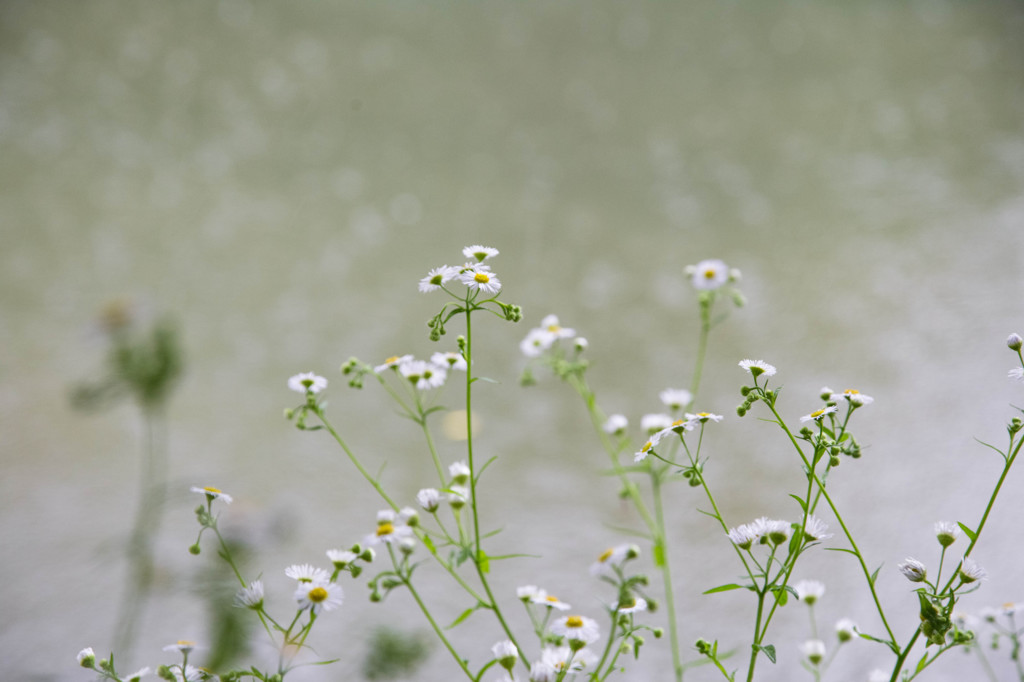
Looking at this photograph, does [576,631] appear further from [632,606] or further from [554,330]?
[554,330]

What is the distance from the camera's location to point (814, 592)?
2.28ft

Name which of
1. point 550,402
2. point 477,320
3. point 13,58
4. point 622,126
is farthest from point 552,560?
point 13,58

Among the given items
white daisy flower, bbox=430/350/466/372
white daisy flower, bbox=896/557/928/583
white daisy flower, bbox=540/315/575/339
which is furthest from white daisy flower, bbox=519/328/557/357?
white daisy flower, bbox=896/557/928/583

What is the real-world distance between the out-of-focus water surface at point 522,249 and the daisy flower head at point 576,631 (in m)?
0.44

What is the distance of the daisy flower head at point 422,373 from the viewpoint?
0.62 meters

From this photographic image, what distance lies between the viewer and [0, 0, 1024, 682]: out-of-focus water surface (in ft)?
3.49

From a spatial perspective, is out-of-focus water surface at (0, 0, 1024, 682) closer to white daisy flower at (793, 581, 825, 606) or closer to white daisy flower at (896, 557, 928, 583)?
white daisy flower at (793, 581, 825, 606)

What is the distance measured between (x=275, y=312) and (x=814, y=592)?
0.93 m

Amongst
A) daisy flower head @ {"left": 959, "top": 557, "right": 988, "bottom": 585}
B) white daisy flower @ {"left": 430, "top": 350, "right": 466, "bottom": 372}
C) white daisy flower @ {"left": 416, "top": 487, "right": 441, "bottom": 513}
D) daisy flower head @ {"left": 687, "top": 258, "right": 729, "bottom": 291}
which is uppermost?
daisy flower head @ {"left": 687, "top": 258, "right": 729, "bottom": 291}

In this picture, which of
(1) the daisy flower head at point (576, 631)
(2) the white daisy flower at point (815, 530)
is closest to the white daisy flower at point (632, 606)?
(1) the daisy flower head at point (576, 631)

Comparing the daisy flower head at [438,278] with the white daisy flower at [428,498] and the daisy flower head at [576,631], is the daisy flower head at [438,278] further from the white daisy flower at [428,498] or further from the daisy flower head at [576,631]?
the daisy flower head at [576,631]

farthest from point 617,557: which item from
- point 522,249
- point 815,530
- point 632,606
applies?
point 522,249

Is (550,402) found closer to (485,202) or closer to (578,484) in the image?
(578,484)

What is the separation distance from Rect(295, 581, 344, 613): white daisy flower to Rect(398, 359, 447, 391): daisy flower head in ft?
0.57
